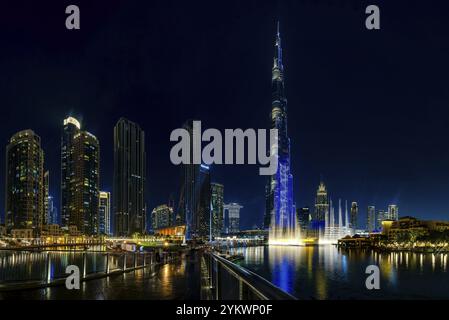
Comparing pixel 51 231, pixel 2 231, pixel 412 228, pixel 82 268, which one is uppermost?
pixel 82 268

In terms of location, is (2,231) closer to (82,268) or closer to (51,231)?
(51,231)

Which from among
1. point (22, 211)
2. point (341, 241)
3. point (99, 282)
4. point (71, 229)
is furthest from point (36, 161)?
point (99, 282)

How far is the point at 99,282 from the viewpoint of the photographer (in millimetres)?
14195

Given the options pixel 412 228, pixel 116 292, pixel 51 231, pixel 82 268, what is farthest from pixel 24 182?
pixel 116 292

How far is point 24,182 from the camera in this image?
178m

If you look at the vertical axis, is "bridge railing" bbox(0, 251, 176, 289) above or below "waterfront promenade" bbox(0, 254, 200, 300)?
below

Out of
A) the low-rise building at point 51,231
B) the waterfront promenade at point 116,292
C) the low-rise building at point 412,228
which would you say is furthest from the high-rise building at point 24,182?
the waterfront promenade at point 116,292

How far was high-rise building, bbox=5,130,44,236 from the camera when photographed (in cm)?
17438

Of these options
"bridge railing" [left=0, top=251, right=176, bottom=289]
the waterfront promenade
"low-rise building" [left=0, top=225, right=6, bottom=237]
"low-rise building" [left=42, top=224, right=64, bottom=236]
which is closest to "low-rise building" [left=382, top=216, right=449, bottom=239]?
"bridge railing" [left=0, top=251, right=176, bottom=289]

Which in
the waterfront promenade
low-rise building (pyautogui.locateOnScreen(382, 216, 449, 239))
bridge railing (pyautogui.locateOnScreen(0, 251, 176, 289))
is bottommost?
low-rise building (pyautogui.locateOnScreen(382, 216, 449, 239))

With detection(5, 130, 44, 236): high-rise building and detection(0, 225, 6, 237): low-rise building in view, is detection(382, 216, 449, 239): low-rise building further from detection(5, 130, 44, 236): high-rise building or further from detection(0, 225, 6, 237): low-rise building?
detection(0, 225, 6, 237): low-rise building
